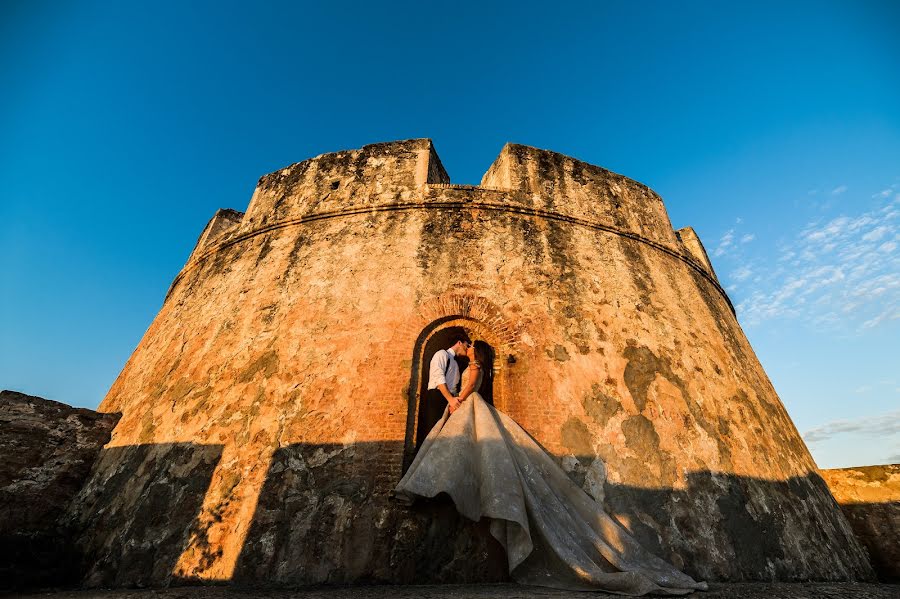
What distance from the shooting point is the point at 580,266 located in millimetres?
5719

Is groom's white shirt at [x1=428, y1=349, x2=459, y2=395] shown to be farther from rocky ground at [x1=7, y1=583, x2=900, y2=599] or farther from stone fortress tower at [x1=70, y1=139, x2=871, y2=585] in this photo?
rocky ground at [x1=7, y1=583, x2=900, y2=599]

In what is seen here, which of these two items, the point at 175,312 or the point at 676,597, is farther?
the point at 175,312

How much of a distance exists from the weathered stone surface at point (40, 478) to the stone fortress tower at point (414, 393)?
0.23 m

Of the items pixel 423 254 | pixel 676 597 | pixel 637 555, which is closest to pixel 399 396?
pixel 423 254

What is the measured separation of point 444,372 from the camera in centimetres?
430

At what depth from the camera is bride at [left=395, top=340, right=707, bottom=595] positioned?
308 centimetres

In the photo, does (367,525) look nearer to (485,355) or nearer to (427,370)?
(427,370)

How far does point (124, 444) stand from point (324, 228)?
358 cm

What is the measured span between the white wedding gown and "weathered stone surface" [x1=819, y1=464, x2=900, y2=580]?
14.2 ft

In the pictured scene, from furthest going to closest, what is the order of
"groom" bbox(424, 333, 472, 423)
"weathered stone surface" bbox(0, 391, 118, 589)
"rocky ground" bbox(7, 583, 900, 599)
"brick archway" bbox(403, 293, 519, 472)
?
"brick archway" bbox(403, 293, 519, 472), "groom" bbox(424, 333, 472, 423), "weathered stone surface" bbox(0, 391, 118, 589), "rocky ground" bbox(7, 583, 900, 599)

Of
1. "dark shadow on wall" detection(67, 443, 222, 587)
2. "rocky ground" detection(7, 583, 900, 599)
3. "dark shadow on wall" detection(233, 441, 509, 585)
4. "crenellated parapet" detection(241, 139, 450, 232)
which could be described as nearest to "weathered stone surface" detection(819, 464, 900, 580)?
"rocky ground" detection(7, 583, 900, 599)

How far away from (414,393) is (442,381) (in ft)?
1.33

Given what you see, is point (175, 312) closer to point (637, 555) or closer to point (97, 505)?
point (97, 505)

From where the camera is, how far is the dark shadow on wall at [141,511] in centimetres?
386
